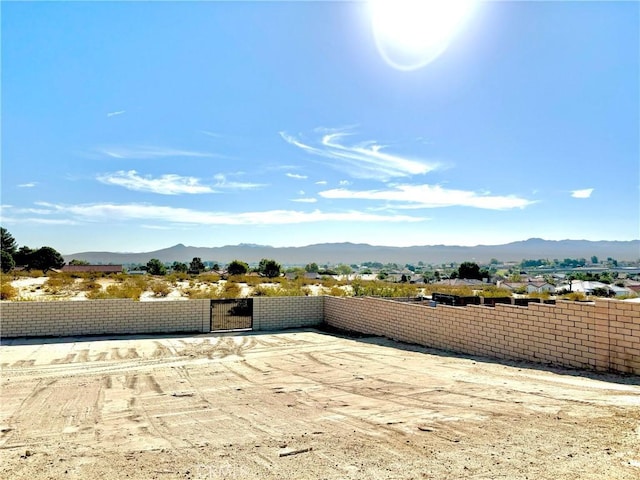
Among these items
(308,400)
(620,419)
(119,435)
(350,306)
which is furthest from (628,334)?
(350,306)

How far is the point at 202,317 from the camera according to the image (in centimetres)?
1706

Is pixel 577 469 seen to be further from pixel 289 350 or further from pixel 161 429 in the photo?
pixel 289 350

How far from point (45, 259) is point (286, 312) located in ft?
181

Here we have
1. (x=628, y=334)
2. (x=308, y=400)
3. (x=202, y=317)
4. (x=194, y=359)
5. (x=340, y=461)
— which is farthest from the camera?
(x=202, y=317)

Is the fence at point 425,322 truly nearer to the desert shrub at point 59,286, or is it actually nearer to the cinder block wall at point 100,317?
the cinder block wall at point 100,317

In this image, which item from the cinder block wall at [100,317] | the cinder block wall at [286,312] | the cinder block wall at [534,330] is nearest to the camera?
the cinder block wall at [534,330]

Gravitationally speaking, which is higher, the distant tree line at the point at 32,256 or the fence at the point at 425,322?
the distant tree line at the point at 32,256

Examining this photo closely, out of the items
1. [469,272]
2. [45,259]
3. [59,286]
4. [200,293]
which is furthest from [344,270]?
[59,286]

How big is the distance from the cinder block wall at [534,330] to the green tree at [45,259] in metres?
59.1

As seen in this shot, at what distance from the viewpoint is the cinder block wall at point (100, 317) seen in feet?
49.4

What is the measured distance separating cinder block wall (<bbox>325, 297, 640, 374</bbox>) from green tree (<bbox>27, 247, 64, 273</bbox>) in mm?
59096

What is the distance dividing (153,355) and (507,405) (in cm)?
987

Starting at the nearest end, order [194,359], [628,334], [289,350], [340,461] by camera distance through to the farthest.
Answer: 1. [340,461]
2. [628,334]
3. [194,359]
4. [289,350]

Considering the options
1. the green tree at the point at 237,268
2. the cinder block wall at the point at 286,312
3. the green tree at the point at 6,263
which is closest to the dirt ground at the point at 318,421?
the cinder block wall at the point at 286,312
